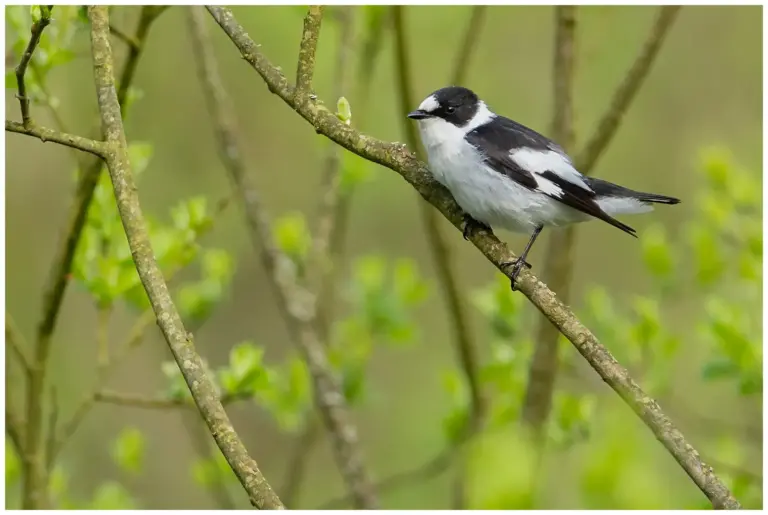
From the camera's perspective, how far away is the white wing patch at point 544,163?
3.31 m

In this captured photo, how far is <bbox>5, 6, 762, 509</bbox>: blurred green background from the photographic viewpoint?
5.89 m

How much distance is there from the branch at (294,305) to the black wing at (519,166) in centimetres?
114

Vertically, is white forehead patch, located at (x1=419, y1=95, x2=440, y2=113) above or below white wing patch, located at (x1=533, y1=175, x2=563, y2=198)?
above

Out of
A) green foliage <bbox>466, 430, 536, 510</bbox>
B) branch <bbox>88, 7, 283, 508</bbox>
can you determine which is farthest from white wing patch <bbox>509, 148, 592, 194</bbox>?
green foliage <bbox>466, 430, 536, 510</bbox>

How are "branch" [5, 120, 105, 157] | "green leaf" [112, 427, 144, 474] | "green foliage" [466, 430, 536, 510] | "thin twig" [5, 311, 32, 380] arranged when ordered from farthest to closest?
"green leaf" [112, 427, 144, 474], "thin twig" [5, 311, 32, 380], "branch" [5, 120, 105, 157], "green foliage" [466, 430, 536, 510]

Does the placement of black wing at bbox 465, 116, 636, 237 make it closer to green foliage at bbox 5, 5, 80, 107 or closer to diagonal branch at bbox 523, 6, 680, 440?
diagonal branch at bbox 523, 6, 680, 440

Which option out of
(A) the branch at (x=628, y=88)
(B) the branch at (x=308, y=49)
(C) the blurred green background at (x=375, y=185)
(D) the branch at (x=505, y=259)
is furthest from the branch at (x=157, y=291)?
(C) the blurred green background at (x=375, y=185)

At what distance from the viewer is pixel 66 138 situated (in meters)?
2.29

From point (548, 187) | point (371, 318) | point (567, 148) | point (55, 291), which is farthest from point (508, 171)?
point (55, 291)

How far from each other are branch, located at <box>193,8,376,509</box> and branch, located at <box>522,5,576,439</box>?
790 millimetres

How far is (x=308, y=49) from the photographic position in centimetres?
248

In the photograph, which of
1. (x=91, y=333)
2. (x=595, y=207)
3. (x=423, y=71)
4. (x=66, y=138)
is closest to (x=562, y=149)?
(x=595, y=207)

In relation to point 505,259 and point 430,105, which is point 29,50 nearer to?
point 505,259

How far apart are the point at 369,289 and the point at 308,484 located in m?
3.51
